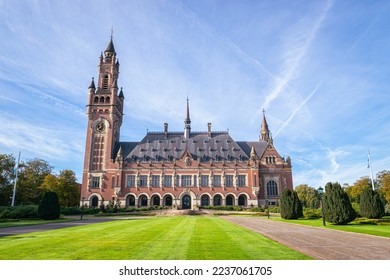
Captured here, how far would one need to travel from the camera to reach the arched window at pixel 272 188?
2432 inches

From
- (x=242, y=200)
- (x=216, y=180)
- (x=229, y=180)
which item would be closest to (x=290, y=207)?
(x=242, y=200)

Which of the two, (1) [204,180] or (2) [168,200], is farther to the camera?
(2) [168,200]

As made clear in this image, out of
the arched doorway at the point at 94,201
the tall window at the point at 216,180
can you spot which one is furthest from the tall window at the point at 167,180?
the arched doorway at the point at 94,201

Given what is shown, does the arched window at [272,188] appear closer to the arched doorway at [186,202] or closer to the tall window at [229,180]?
the tall window at [229,180]

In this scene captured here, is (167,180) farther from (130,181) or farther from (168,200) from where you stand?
(130,181)

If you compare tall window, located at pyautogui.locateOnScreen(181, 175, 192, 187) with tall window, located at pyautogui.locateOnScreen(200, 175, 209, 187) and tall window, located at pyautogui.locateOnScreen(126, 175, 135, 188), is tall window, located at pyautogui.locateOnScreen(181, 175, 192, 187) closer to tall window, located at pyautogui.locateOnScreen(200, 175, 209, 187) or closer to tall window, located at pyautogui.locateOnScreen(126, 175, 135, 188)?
tall window, located at pyautogui.locateOnScreen(200, 175, 209, 187)

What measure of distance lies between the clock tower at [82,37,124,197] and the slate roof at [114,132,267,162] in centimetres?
424

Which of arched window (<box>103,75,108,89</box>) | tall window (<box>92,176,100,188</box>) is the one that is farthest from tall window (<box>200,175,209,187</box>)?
arched window (<box>103,75,108,89</box>)

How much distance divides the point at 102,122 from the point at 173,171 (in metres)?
21.4

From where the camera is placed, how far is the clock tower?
62.9 metres

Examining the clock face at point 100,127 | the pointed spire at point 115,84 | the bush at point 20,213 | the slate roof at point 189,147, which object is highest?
the pointed spire at point 115,84

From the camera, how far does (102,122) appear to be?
65.8 meters

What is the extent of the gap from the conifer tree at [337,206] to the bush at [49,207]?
32.1 m
